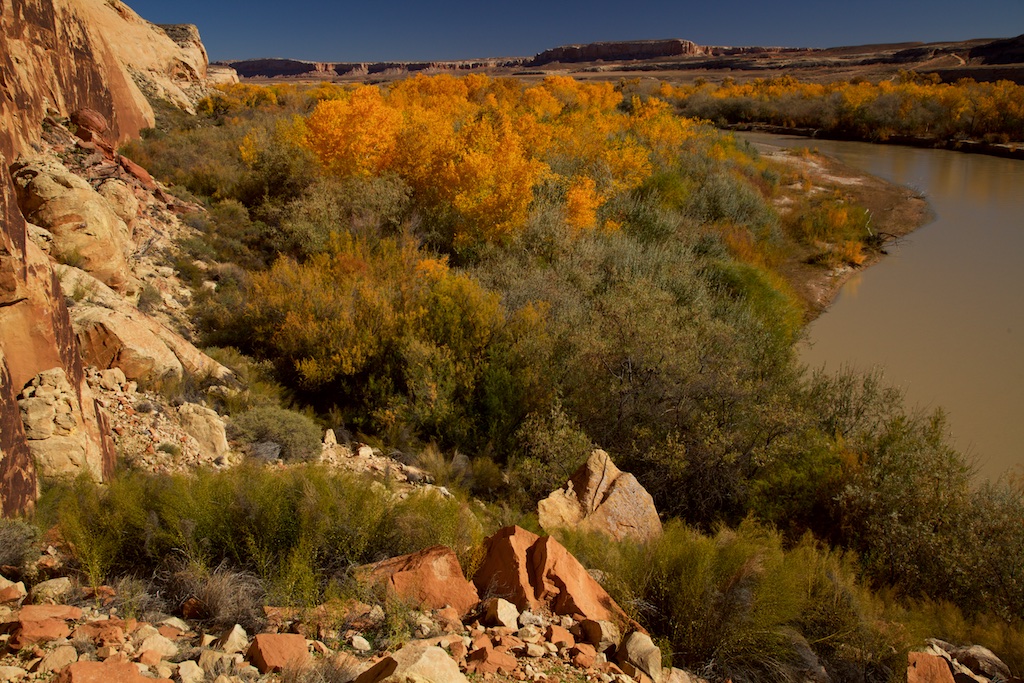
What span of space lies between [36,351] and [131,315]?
2042 millimetres

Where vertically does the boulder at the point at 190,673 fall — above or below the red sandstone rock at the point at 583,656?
above

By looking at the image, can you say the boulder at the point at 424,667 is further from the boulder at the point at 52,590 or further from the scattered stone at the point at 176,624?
the boulder at the point at 52,590

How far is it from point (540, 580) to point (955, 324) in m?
11.6

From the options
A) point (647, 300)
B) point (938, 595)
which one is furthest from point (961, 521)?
point (647, 300)

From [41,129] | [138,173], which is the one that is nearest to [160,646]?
[41,129]

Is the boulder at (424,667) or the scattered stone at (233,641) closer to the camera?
the boulder at (424,667)

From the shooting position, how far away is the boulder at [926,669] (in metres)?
3.04

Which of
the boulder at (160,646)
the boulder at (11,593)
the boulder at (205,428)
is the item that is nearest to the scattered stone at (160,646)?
the boulder at (160,646)

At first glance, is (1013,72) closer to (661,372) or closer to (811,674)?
(661,372)

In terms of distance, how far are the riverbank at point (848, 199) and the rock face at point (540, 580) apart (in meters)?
10.3

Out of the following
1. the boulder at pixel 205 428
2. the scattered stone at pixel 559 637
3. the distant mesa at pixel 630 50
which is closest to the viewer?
the scattered stone at pixel 559 637

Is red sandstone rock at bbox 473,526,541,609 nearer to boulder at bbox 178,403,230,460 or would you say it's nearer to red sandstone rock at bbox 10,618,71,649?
red sandstone rock at bbox 10,618,71,649

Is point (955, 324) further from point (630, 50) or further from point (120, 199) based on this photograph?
point (630, 50)

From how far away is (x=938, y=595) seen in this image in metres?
4.50
